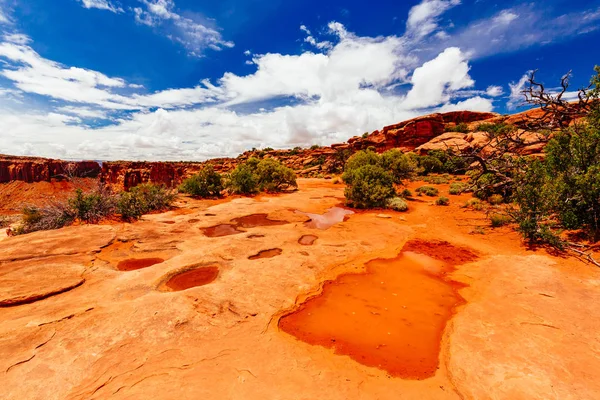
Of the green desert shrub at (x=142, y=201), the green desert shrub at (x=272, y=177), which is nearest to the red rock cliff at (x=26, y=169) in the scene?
the green desert shrub at (x=272, y=177)

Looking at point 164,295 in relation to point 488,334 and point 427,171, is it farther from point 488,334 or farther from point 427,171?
point 427,171

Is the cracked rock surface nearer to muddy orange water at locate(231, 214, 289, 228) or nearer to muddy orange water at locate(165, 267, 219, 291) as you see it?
muddy orange water at locate(165, 267, 219, 291)

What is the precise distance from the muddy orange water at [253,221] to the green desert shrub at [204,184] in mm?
10167

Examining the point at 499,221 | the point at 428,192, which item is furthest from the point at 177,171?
the point at 499,221

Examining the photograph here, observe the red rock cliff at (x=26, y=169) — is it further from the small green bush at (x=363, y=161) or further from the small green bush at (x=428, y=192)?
the small green bush at (x=428, y=192)

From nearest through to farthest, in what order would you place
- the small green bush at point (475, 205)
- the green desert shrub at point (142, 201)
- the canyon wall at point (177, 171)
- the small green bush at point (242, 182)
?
the green desert shrub at point (142, 201) → the small green bush at point (475, 205) → the small green bush at point (242, 182) → the canyon wall at point (177, 171)

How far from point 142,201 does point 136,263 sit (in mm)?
8237

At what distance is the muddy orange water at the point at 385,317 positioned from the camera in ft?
13.1

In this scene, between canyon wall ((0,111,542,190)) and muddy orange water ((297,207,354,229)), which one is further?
canyon wall ((0,111,542,190))

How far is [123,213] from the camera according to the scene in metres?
12.6

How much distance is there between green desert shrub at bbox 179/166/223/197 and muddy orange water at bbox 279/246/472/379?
1837cm

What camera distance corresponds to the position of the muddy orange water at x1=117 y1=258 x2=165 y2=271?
22.5 ft

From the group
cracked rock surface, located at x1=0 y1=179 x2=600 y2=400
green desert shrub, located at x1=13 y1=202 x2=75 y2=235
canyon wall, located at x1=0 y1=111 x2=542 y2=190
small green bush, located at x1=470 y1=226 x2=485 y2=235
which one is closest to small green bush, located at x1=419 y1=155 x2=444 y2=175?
canyon wall, located at x1=0 y1=111 x2=542 y2=190

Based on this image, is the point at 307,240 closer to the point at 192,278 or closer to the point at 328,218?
Result: the point at 192,278
